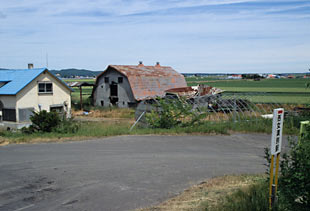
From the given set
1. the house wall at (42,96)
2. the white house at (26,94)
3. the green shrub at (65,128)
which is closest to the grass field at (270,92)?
the green shrub at (65,128)

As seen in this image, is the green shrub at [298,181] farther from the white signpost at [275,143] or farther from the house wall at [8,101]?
the house wall at [8,101]

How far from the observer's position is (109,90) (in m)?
38.1

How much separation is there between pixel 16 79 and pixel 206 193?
26674 millimetres

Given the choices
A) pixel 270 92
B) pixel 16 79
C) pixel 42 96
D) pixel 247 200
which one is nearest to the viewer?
pixel 247 200

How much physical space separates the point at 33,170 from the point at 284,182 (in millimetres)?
8004

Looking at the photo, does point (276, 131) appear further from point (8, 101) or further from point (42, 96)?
point (42, 96)

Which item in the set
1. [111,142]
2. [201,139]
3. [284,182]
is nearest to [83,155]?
[111,142]

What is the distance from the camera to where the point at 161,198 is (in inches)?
288

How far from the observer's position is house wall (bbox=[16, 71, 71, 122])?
2766 centimetres

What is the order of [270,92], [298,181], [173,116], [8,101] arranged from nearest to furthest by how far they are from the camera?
[298,181] < [173,116] < [8,101] < [270,92]

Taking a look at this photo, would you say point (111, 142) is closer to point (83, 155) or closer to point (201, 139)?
point (83, 155)

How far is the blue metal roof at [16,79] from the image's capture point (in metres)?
27.5

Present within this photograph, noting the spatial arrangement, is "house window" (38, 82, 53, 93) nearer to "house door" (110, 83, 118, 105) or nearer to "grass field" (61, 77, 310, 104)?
"house door" (110, 83, 118, 105)

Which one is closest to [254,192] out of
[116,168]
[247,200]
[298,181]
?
[247,200]
